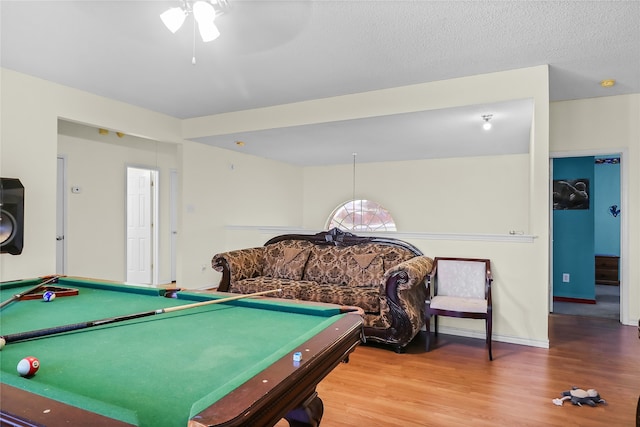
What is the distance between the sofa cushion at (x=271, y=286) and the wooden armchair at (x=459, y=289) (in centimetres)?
124

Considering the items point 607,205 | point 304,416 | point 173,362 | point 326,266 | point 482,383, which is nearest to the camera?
point 173,362

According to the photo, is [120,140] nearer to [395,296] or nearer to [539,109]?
[395,296]

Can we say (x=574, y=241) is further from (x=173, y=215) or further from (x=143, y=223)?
(x=143, y=223)

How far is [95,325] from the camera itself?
1417 millimetres

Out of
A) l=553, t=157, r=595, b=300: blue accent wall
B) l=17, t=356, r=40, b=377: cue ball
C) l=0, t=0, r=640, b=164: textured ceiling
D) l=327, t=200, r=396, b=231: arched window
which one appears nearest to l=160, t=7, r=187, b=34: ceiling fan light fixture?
l=0, t=0, r=640, b=164: textured ceiling

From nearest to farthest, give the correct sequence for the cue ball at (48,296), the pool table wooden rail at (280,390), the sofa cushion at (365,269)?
1. the pool table wooden rail at (280,390)
2. the cue ball at (48,296)
3. the sofa cushion at (365,269)

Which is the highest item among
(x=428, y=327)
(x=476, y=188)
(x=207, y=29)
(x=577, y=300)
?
(x=207, y=29)

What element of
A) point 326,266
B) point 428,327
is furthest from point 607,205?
point 326,266

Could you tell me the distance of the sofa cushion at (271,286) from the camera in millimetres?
3674

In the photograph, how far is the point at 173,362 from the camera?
111 centimetres

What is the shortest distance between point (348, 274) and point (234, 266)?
123 cm

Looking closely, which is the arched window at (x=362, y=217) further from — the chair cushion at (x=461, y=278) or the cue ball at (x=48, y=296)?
the cue ball at (x=48, y=296)

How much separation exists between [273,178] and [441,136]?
11.0 feet

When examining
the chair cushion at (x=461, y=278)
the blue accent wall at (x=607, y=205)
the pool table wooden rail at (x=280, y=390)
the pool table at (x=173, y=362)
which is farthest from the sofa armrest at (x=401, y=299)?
the blue accent wall at (x=607, y=205)
